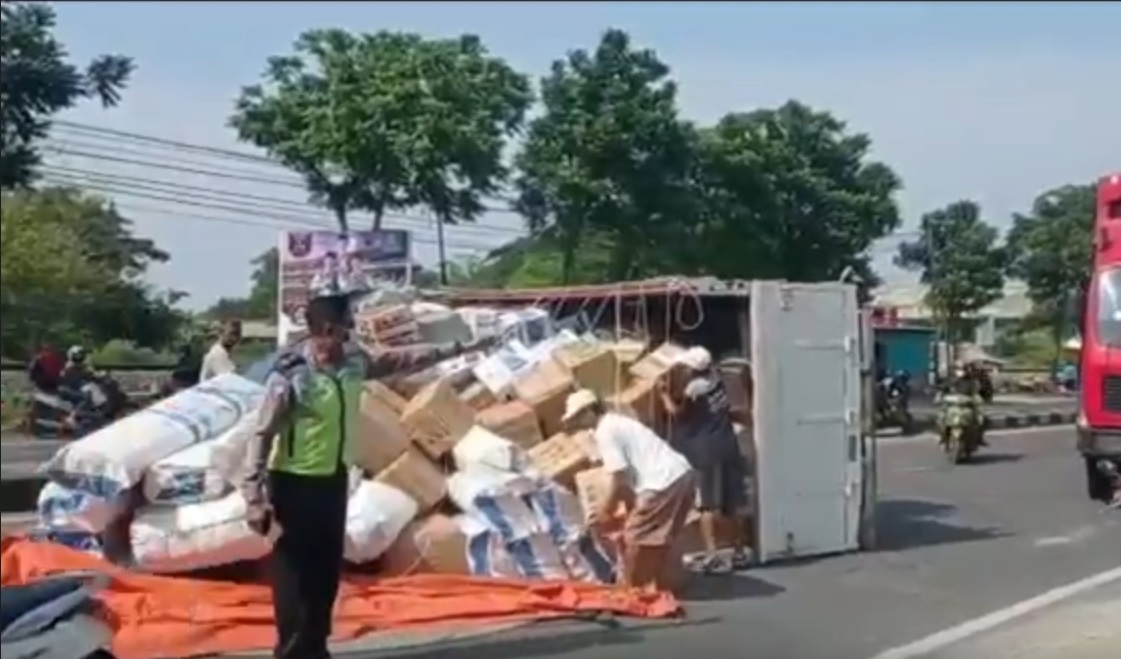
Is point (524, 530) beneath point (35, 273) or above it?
beneath

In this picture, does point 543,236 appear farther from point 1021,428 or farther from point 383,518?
point 383,518

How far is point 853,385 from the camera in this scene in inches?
601

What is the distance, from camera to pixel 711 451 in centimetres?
1405

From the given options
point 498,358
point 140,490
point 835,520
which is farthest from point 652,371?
point 140,490

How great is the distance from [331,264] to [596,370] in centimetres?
258

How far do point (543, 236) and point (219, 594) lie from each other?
64.6ft

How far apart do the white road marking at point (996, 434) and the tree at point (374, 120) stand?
8.48 metres

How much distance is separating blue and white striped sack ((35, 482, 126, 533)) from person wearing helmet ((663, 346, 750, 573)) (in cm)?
410

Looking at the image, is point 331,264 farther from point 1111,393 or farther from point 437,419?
point 1111,393

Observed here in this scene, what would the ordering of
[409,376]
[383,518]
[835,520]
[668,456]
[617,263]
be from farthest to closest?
[617,263], [835,520], [409,376], [668,456], [383,518]

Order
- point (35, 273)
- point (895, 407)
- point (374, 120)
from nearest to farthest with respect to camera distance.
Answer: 1. point (35, 273)
2. point (374, 120)
3. point (895, 407)

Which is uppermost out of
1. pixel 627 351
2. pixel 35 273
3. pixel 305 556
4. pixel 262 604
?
pixel 35 273

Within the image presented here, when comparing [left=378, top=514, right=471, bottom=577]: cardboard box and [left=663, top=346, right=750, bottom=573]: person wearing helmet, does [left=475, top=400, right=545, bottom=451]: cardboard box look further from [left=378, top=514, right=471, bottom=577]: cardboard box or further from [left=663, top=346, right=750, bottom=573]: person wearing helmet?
[left=378, top=514, right=471, bottom=577]: cardboard box

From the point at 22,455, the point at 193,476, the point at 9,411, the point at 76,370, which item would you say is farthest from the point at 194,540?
the point at 9,411
